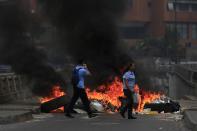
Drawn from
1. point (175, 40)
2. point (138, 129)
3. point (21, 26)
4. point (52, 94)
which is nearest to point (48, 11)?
point (21, 26)

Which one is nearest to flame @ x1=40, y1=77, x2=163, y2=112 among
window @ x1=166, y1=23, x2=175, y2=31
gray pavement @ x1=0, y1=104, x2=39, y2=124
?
gray pavement @ x1=0, y1=104, x2=39, y2=124

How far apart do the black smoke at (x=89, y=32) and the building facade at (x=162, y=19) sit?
2409 inches

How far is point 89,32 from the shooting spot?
21781mm

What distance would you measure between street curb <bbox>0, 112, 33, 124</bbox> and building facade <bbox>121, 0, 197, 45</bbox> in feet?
226

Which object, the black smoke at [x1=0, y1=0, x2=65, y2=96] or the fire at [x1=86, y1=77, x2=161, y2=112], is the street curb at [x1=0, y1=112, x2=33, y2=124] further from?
the black smoke at [x1=0, y1=0, x2=65, y2=96]

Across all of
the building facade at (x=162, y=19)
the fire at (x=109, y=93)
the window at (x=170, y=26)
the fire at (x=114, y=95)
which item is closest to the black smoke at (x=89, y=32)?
the fire at (x=109, y=93)

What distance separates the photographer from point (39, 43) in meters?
24.9

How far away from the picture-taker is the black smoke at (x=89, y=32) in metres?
21.7

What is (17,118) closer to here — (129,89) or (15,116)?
(15,116)

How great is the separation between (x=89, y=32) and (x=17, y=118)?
8.36 m

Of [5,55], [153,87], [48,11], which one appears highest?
A: [48,11]

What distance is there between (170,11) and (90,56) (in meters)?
75.1

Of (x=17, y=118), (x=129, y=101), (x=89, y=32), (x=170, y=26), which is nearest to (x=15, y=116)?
(x=17, y=118)

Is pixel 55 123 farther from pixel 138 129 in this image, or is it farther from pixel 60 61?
pixel 60 61
